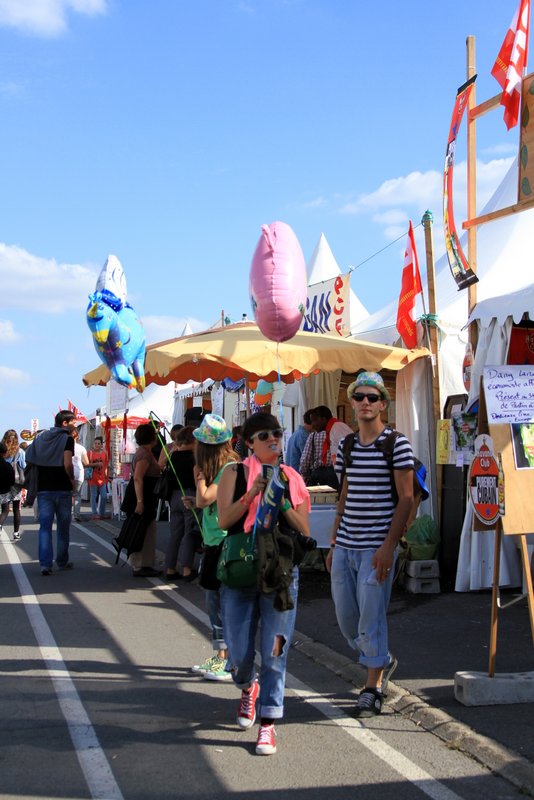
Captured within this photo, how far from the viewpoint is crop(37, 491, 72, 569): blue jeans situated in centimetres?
1071

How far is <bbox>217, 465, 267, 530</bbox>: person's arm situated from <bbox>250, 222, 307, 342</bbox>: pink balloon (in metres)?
3.26

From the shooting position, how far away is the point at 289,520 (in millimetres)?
4469

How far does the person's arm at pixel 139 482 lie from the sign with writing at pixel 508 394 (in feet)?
19.7

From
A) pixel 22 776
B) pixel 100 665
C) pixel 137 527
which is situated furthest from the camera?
pixel 137 527

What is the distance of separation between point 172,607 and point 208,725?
369cm

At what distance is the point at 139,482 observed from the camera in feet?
34.4

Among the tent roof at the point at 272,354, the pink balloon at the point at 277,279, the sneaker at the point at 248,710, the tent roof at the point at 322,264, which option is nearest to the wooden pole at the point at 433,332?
the tent roof at the point at 272,354

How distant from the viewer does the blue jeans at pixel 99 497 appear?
19.7 m

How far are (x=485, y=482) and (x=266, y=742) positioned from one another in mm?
2136

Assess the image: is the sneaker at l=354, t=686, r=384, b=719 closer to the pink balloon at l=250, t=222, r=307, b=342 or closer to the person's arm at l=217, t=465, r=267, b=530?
the person's arm at l=217, t=465, r=267, b=530

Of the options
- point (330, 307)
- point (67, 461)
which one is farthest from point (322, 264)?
point (67, 461)

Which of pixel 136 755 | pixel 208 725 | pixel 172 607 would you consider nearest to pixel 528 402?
pixel 208 725

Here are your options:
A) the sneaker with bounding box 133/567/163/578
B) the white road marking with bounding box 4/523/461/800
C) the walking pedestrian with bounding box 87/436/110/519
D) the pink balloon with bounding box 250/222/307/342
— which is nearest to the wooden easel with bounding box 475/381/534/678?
the white road marking with bounding box 4/523/461/800

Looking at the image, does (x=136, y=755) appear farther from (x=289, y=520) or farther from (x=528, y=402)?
(x=528, y=402)
